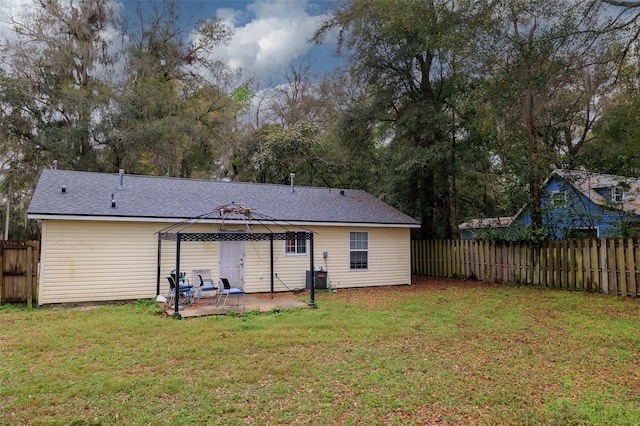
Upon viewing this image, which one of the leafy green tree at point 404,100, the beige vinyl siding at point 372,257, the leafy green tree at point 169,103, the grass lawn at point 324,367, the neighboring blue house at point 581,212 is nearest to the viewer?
the grass lawn at point 324,367

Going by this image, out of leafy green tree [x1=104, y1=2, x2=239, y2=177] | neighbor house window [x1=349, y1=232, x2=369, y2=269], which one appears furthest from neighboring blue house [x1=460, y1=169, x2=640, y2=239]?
leafy green tree [x1=104, y1=2, x2=239, y2=177]

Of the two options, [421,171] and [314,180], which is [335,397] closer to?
[421,171]

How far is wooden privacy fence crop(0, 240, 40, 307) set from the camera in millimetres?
9609

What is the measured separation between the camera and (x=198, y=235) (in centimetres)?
908

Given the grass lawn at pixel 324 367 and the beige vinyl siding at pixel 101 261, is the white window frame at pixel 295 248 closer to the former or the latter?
the beige vinyl siding at pixel 101 261

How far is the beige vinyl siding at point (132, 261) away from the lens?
9.88 metres

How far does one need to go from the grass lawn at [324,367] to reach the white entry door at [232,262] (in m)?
3.22

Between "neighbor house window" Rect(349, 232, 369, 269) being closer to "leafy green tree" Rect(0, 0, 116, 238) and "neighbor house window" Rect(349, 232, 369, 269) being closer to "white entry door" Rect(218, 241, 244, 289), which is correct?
"white entry door" Rect(218, 241, 244, 289)

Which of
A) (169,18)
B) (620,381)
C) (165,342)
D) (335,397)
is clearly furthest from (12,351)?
(169,18)

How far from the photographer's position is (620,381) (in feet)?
15.5

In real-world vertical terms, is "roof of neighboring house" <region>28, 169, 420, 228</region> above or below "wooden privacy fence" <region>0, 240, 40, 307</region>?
above

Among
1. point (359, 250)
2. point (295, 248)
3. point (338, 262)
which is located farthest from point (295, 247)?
point (359, 250)

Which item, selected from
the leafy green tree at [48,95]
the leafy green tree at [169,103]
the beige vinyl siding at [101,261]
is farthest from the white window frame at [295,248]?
the leafy green tree at [48,95]

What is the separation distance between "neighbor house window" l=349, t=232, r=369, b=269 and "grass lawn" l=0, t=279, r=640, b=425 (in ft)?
15.6
